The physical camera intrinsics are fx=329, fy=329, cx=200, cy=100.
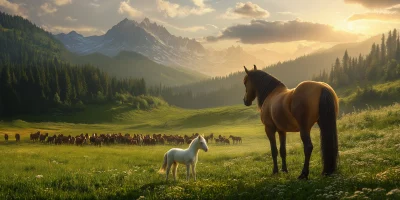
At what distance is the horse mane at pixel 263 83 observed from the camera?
13.5 meters

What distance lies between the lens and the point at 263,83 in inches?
540

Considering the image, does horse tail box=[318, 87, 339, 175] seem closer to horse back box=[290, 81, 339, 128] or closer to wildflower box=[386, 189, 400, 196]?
horse back box=[290, 81, 339, 128]

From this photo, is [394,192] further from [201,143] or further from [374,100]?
[374,100]

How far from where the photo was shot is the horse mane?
1347 centimetres

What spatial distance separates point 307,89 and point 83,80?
167091 millimetres

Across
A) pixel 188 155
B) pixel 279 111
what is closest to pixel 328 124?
pixel 279 111

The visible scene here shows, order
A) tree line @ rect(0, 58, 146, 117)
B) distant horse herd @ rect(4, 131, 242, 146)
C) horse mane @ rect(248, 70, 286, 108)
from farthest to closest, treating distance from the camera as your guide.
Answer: tree line @ rect(0, 58, 146, 117) < distant horse herd @ rect(4, 131, 242, 146) < horse mane @ rect(248, 70, 286, 108)

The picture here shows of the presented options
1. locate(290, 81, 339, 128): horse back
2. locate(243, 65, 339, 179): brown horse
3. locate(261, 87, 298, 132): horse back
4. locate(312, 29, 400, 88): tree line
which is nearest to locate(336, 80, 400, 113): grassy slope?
locate(312, 29, 400, 88): tree line

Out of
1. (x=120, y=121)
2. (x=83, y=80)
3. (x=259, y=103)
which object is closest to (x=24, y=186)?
(x=259, y=103)

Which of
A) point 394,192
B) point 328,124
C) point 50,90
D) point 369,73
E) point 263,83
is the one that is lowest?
point 394,192

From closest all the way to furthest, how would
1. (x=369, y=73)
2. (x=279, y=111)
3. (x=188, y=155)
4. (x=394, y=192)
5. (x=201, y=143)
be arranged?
(x=394, y=192)
(x=279, y=111)
(x=188, y=155)
(x=201, y=143)
(x=369, y=73)

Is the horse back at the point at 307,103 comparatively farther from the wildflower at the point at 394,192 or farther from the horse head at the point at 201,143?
the horse head at the point at 201,143

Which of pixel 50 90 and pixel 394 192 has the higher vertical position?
pixel 50 90

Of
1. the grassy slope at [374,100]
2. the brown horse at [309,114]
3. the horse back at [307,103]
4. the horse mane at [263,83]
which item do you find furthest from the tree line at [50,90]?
the horse back at [307,103]
